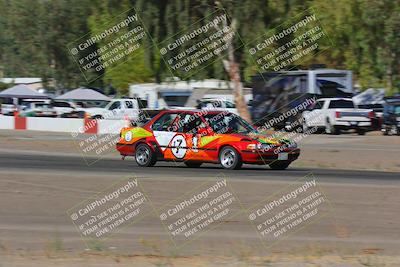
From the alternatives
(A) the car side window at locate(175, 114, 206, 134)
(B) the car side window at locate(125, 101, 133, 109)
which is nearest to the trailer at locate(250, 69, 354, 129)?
(B) the car side window at locate(125, 101, 133, 109)

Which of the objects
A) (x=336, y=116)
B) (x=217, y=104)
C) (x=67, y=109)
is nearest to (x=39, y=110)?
(x=67, y=109)

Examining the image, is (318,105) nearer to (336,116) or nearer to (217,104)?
(336,116)

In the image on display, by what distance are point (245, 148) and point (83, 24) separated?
50.5 meters

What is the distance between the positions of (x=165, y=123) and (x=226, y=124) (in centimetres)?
147

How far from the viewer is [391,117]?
3844cm

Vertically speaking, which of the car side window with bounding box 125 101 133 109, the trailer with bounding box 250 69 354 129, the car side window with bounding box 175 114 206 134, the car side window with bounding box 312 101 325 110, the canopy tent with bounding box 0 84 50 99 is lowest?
the car side window with bounding box 312 101 325 110

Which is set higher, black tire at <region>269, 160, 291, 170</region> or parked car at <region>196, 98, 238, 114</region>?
parked car at <region>196, 98, 238, 114</region>

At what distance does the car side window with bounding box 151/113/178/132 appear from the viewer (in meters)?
20.3

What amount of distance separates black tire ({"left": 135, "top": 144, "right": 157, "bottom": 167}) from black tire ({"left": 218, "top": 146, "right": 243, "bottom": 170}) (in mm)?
1774

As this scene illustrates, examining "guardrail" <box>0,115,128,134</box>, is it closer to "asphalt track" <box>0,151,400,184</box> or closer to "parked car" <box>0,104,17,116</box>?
"asphalt track" <box>0,151,400,184</box>

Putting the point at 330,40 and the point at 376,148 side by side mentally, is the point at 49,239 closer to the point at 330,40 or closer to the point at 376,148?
the point at 376,148

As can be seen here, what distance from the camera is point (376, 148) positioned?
29047 mm

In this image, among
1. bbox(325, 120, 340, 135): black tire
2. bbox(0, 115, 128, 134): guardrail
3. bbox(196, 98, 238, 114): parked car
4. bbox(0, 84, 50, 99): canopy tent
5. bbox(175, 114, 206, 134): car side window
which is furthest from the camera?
bbox(0, 84, 50, 99): canopy tent

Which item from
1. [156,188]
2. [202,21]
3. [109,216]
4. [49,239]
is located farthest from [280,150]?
[202,21]
